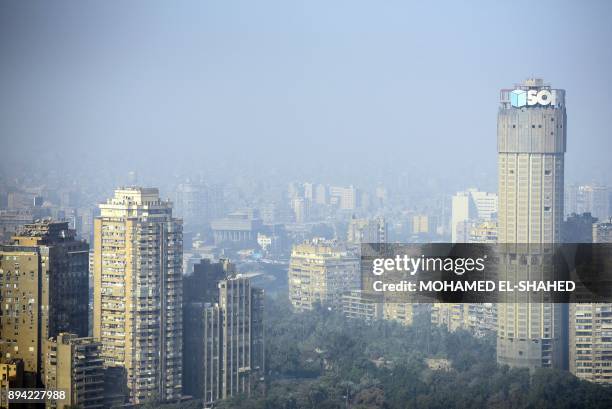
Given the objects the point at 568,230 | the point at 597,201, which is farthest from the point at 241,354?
the point at 597,201

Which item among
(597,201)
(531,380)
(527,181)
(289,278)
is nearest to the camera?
(531,380)

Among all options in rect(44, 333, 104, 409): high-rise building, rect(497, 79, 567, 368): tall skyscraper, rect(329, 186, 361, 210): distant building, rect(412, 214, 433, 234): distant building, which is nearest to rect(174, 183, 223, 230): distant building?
rect(329, 186, 361, 210): distant building

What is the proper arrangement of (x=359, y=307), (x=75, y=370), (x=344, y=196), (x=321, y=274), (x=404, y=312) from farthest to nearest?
(x=344, y=196) < (x=321, y=274) < (x=359, y=307) < (x=404, y=312) < (x=75, y=370)

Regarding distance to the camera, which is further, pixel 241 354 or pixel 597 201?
pixel 597 201

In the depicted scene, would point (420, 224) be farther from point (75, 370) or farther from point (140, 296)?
point (75, 370)

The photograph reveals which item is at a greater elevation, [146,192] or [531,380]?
[146,192]

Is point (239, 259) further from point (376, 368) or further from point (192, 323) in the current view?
point (192, 323)

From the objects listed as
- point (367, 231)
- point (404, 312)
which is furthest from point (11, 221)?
point (367, 231)
